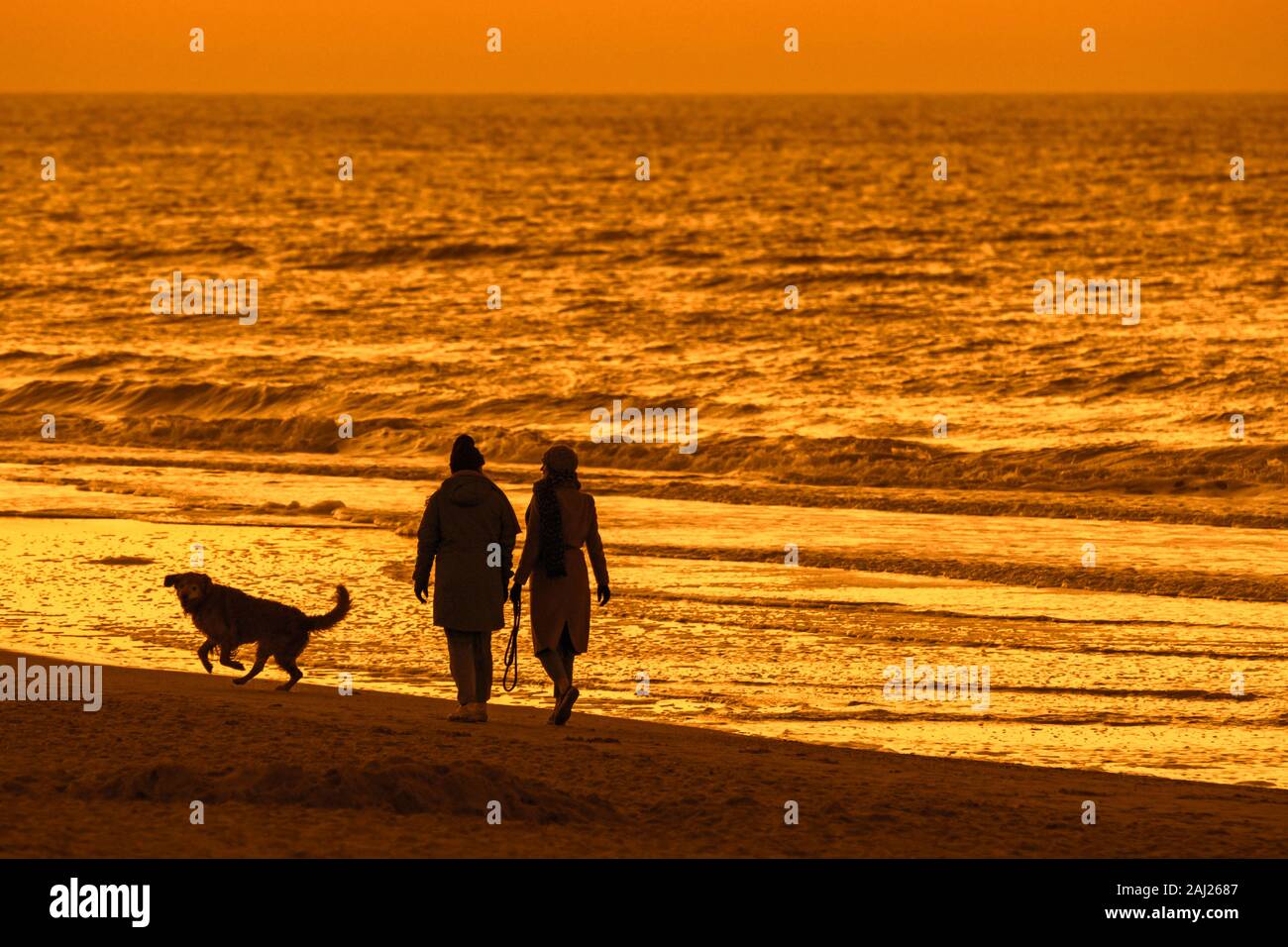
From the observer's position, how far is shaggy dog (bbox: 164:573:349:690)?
9695 mm

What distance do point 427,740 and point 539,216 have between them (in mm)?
54027

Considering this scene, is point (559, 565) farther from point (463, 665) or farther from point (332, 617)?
point (332, 617)

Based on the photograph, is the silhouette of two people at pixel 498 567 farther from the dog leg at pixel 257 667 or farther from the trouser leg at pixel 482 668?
the dog leg at pixel 257 667

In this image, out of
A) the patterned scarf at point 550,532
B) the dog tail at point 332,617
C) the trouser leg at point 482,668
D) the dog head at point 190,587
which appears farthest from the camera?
the dog tail at point 332,617

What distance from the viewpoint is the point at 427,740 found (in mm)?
8109

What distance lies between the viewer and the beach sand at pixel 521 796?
6.61 meters

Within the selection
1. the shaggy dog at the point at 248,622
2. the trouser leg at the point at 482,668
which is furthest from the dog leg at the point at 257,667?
the trouser leg at the point at 482,668

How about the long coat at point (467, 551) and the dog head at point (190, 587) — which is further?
the dog head at point (190, 587)

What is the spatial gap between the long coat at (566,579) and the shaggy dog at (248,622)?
1.22 metres

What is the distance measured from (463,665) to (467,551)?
1.81 feet

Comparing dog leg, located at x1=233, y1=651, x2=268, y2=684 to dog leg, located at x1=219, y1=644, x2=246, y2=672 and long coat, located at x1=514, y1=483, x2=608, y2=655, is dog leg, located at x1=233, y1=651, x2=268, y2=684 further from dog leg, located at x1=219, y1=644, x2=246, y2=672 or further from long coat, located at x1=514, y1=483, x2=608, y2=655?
long coat, located at x1=514, y1=483, x2=608, y2=655
